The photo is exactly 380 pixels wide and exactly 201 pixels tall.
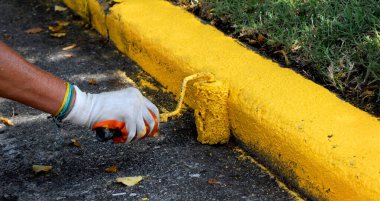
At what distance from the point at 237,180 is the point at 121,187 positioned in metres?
0.48

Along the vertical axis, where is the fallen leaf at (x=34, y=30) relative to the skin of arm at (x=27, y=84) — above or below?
below

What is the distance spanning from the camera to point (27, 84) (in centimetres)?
275

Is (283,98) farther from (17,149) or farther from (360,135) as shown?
(17,149)

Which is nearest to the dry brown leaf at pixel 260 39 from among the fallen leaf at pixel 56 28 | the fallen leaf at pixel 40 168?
the fallen leaf at pixel 40 168

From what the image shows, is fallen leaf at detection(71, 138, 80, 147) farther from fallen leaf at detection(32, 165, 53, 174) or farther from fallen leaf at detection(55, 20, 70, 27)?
fallen leaf at detection(55, 20, 70, 27)

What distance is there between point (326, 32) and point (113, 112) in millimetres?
1199

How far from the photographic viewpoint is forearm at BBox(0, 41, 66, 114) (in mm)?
2680

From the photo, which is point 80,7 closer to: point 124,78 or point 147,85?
point 124,78

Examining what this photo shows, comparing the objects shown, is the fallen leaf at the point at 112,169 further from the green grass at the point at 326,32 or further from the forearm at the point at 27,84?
the green grass at the point at 326,32

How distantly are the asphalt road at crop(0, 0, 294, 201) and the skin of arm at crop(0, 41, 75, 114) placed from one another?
0.48m

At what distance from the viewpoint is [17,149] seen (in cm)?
352

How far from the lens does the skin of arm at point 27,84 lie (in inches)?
105

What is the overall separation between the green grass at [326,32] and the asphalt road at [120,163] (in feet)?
1.75

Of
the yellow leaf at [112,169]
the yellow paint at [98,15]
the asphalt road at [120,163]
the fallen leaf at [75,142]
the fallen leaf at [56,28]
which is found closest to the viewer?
the asphalt road at [120,163]
